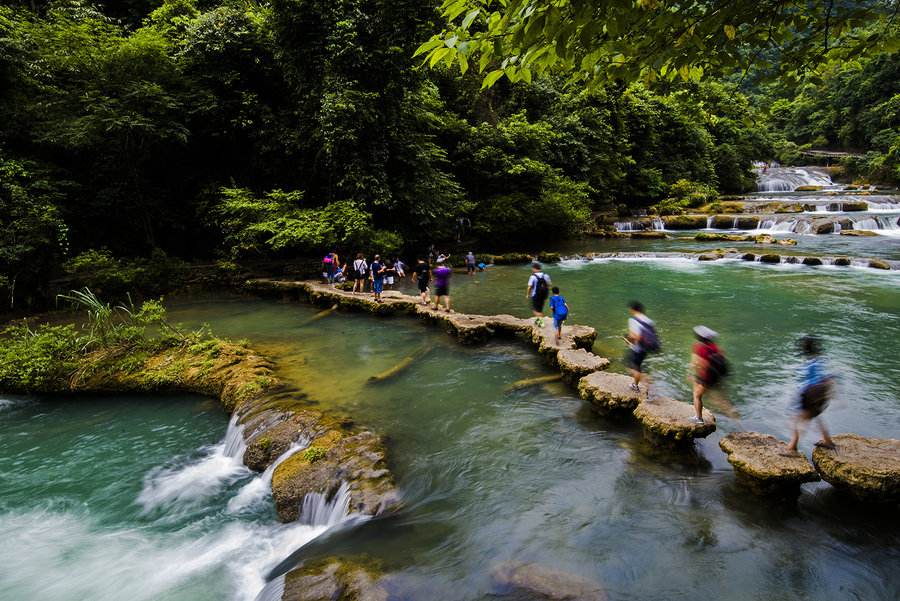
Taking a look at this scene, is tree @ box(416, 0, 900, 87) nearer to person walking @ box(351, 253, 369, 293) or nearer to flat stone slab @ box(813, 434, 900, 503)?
flat stone slab @ box(813, 434, 900, 503)

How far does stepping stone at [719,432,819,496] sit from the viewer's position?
4.93 meters

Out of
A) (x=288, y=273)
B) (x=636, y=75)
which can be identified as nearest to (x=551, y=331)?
(x=636, y=75)

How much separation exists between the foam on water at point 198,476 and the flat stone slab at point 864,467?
292 inches

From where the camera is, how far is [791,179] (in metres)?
42.8

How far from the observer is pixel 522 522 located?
5.08 metres

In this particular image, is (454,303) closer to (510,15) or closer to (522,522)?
(522,522)

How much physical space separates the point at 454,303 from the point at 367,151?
739 centimetres

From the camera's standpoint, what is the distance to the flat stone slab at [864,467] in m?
4.64

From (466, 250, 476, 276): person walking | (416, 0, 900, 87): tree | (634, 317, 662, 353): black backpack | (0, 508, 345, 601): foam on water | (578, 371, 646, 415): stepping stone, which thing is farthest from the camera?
(466, 250, 476, 276): person walking

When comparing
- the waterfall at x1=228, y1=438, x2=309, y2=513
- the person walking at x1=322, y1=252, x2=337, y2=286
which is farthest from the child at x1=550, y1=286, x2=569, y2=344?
the person walking at x1=322, y1=252, x2=337, y2=286

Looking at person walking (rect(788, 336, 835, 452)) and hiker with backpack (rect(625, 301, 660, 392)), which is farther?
hiker with backpack (rect(625, 301, 660, 392))

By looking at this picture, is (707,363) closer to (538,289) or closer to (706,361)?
(706,361)

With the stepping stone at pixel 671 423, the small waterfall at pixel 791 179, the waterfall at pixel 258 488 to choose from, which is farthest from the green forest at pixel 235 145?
the small waterfall at pixel 791 179

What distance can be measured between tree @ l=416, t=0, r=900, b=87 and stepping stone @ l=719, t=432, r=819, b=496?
4.00 meters
